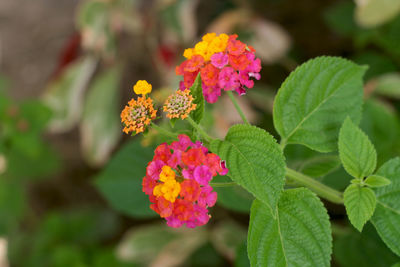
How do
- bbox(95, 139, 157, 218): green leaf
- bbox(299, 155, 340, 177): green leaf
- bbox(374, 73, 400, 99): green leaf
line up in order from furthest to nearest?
bbox(374, 73, 400, 99): green leaf, bbox(95, 139, 157, 218): green leaf, bbox(299, 155, 340, 177): green leaf

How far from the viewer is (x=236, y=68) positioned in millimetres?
665

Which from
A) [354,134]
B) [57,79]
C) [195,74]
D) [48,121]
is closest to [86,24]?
[57,79]

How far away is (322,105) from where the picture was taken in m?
0.81

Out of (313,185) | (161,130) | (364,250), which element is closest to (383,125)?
Result: (364,250)

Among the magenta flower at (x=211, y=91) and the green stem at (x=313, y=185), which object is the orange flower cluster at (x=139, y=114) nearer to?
the magenta flower at (x=211, y=91)

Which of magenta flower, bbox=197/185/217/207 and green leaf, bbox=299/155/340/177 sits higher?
magenta flower, bbox=197/185/217/207

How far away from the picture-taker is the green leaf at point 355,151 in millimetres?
733

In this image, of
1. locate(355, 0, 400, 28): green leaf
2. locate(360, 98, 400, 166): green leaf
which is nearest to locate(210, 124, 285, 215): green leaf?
locate(360, 98, 400, 166): green leaf

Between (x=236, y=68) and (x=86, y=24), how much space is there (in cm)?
131

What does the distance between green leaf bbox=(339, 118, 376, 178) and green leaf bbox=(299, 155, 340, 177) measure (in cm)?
7

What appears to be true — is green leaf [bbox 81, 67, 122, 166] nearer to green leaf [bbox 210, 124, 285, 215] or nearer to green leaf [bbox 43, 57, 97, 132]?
green leaf [bbox 43, 57, 97, 132]

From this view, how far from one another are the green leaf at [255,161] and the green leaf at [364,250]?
354 millimetres

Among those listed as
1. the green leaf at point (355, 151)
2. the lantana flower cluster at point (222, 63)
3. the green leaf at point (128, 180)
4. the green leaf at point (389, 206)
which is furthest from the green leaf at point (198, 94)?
the green leaf at point (128, 180)

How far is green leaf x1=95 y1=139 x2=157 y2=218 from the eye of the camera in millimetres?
1140
